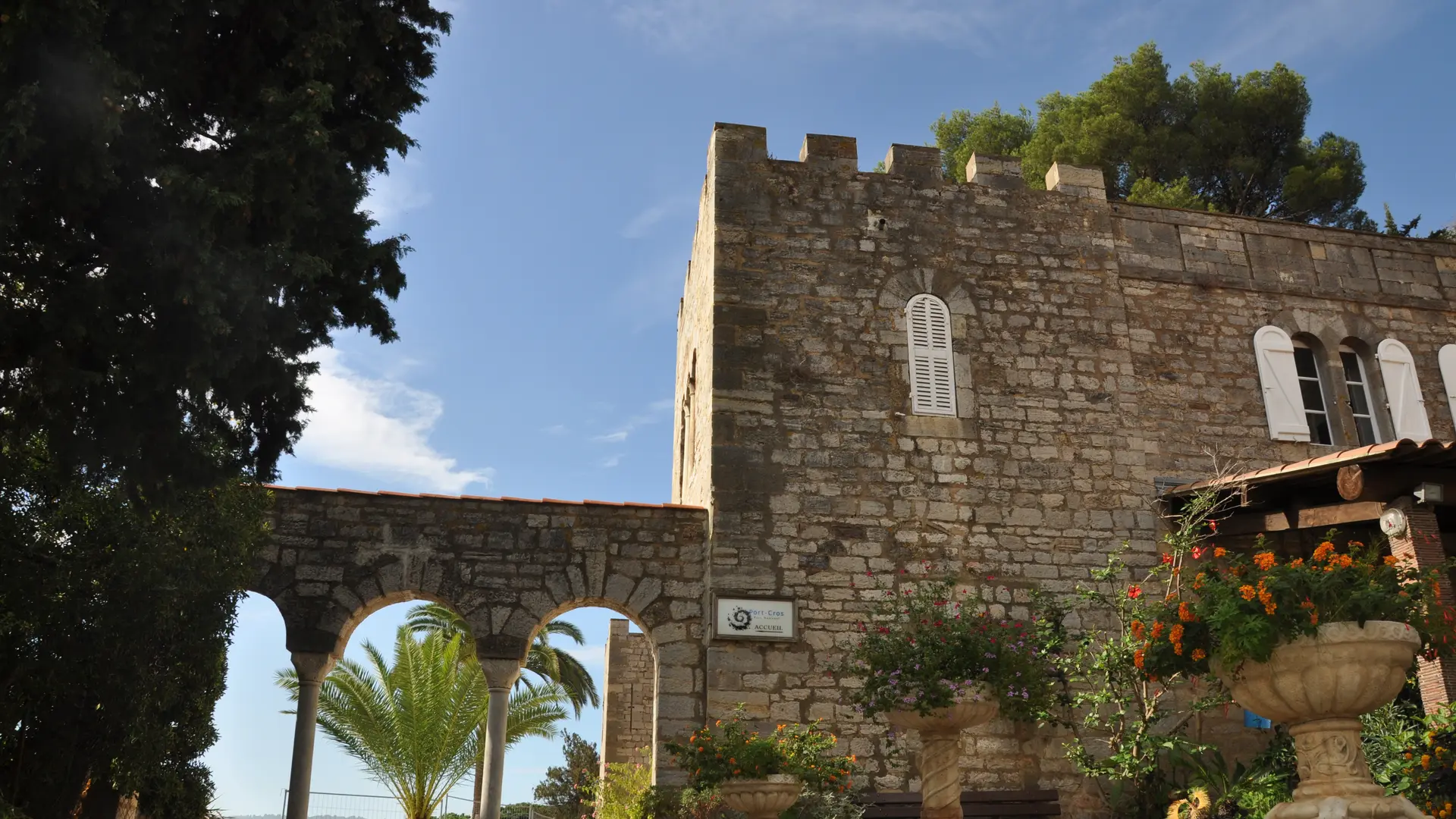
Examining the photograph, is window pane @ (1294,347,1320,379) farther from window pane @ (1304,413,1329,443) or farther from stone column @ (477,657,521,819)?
stone column @ (477,657,521,819)

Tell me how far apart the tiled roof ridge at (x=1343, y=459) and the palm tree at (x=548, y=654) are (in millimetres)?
10670

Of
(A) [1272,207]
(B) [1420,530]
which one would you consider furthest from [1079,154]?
(B) [1420,530]

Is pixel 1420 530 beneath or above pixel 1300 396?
beneath

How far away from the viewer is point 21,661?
7.14 meters

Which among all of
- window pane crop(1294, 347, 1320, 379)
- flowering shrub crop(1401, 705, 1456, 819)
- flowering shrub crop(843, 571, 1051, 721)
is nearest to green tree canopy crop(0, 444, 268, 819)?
flowering shrub crop(843, 571, 1051, 721)

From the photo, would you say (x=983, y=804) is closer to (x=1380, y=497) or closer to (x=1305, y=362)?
(x=1380, y=497)

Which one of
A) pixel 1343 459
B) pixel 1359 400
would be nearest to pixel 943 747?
pixel 1343 459

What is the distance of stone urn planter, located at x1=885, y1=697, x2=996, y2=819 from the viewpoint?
724 cm

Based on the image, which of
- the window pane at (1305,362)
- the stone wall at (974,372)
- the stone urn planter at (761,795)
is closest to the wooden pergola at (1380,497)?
the stone wall at (974,372)

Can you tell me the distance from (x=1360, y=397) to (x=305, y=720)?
36.3 ft

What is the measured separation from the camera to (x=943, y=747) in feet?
24.2

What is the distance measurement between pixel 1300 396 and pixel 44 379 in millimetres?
11099

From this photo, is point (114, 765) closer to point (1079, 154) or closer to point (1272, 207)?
point (1079, 154)

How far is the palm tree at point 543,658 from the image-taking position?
58.3 ft
